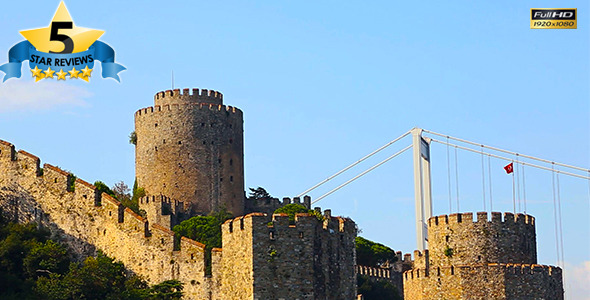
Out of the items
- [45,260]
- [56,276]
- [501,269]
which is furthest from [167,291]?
[501,269]

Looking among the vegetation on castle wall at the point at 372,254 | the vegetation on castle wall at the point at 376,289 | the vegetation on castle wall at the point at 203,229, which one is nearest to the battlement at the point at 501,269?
the vegetation on castle wall at the point at 203,229

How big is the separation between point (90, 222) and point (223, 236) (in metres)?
11.9

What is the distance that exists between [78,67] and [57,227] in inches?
292

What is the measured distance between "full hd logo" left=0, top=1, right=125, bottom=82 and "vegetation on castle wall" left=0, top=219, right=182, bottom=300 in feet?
24.0

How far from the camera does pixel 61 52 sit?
191ft

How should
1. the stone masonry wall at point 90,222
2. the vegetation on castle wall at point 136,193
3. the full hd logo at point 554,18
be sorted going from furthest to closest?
the vegetation on castle wall at point 136,193
the full hd logo at point 554,18
the stone masonry wall at point 90,222

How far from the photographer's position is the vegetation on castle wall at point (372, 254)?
282 ft

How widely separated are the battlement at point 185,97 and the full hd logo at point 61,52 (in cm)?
2790

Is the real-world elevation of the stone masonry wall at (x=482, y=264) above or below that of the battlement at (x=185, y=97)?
below

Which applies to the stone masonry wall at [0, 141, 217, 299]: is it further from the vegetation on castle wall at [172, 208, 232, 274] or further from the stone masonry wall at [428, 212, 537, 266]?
the stone masonry wall at [428, 212, 537, 266]

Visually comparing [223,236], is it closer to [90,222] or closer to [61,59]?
[90,222]

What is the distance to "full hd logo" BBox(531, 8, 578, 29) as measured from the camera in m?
62.6

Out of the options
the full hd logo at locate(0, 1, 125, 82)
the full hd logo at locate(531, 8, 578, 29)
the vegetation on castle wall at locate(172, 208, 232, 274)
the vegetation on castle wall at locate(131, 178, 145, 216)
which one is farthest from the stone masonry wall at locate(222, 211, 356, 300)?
the vegetation on castle wall at locate(131, 178, 145, 216)

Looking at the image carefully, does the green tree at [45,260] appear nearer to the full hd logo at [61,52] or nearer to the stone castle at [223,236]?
the stone castle at [223,236]
